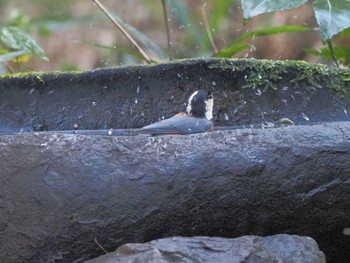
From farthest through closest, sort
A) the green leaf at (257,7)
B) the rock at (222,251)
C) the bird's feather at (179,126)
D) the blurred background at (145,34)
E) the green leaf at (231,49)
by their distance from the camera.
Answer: the blurred background at (145,34) < the green leaf at (231,49) < the green leaf at (257,7) < the bird's feather at (179,126) < the rock at (222,251)

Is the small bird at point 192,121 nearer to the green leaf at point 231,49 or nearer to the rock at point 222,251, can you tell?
the rock at point 222,251

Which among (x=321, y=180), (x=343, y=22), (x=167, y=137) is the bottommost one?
(x=321, y=180)

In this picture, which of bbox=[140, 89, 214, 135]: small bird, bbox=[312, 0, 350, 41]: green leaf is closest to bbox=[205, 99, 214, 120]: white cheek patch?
bbox=[140, 89, 214, 135]: small bird

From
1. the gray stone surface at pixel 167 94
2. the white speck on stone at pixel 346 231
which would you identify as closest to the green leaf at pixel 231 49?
the gray stone surface at pixel 167 94

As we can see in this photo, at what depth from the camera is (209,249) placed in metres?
1.44

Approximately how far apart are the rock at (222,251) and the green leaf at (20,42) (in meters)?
1.83

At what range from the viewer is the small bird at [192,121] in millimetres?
1809

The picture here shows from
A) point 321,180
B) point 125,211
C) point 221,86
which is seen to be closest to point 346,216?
point 321,180

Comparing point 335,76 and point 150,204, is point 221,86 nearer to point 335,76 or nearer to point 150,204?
point 335,76

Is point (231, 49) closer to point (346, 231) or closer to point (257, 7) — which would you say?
point (257, 7)

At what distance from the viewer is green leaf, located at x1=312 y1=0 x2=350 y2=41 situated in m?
2.09

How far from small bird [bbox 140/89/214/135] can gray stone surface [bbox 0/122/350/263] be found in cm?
29

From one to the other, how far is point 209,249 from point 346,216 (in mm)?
340

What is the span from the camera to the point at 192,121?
190 centimetres
